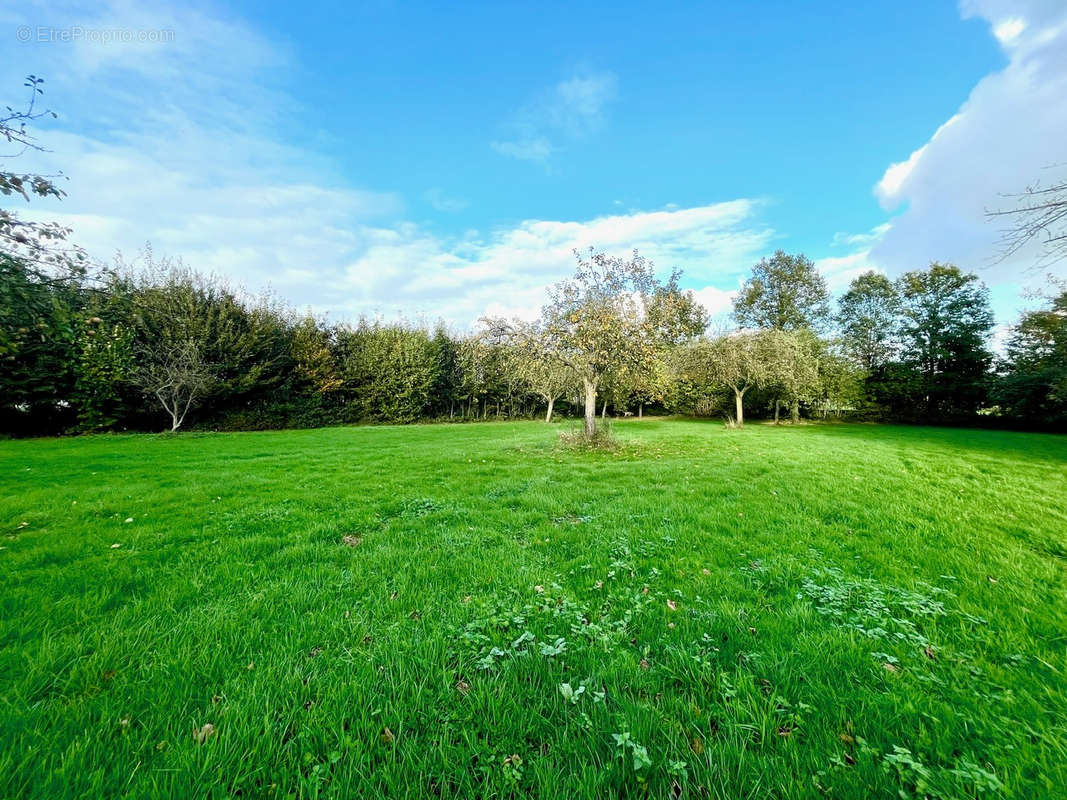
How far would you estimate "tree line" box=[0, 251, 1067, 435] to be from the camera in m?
13.5

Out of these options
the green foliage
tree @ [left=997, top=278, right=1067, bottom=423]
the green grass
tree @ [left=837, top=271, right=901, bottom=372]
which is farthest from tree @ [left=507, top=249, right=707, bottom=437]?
tree @ [left=837, top=271, right=901, bottom=372]

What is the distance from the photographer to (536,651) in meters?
2.54

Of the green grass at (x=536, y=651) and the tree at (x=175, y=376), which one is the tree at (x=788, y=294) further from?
the tree at (x=175, y=376)

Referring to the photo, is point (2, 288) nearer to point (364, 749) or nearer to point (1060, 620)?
point (364, 749)

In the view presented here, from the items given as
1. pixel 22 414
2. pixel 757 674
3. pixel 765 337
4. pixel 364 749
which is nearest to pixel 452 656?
pixel 364 749

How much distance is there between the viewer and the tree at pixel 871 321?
33.7 metres

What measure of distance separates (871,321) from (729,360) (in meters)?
23.0

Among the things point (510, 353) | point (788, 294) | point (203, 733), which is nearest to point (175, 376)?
point (510, 353)

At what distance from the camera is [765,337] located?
74.1ft

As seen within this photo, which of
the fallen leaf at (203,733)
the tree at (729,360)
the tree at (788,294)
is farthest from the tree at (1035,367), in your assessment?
the fallen leaf at (203,733)

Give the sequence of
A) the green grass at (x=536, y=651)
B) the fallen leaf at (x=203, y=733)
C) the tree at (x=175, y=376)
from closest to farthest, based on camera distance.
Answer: the green grass at (x=536, y=651) → the fallen leaf at (x=203, y=733) → the tree at (x=175, y=376)

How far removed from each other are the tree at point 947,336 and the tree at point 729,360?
2047cm

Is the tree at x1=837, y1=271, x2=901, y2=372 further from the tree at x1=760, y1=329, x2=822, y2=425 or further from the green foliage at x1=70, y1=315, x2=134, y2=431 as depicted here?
the green foliage at x1=70, y1=315, x2=134, y2=431

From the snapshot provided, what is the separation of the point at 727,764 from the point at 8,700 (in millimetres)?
3810
